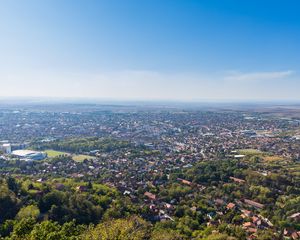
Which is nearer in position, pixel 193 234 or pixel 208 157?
pixel 193 234

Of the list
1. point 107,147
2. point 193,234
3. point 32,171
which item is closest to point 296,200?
point 193,234

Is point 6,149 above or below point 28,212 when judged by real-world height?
below

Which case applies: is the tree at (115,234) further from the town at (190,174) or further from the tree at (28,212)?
the tree at (28,212)

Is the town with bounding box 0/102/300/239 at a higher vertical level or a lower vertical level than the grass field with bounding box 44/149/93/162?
higher

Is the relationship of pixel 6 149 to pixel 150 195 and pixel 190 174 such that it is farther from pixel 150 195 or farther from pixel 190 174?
pixel 150 195

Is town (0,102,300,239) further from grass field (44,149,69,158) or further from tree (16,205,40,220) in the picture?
tree (16,205,40,220)

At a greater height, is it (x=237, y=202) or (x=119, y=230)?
(x=119, y=230)

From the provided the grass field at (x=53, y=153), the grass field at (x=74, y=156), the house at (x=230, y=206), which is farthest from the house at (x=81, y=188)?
the grass field at (x=53, y=153)

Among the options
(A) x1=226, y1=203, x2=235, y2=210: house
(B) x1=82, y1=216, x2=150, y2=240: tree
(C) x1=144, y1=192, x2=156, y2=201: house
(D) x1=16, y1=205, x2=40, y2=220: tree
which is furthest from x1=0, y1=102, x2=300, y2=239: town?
(B) x1=82, y1=216, x2=150, y2=240: tree

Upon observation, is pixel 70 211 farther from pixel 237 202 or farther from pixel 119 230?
pixel 237 202

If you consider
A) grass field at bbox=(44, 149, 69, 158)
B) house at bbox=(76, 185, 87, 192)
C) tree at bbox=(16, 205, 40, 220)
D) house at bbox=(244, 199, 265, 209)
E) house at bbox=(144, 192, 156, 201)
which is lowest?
house at bbox=(244, 199, 265, 209)

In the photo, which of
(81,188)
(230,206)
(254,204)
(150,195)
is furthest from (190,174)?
(81,188)
